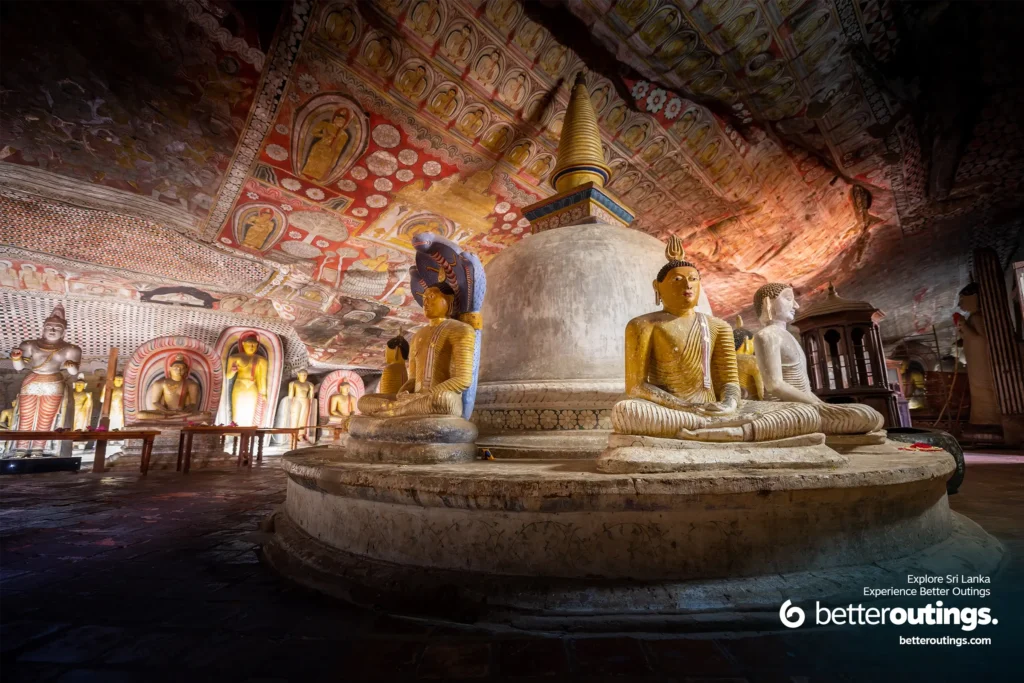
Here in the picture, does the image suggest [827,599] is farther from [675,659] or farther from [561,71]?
[561,71]

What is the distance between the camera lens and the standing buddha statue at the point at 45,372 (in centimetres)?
820

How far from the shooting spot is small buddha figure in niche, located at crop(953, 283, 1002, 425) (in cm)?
901

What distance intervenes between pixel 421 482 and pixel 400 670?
64 centimetres

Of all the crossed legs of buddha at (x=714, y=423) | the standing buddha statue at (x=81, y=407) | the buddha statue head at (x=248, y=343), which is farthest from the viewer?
the buddha statue head at (x=248, y=343)

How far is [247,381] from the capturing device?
9.53 metres

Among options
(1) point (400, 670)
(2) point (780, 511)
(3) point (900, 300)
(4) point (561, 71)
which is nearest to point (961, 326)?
(3) point (900, 300)

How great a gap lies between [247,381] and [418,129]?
6.78 m

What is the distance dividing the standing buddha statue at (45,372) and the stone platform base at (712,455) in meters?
11.2

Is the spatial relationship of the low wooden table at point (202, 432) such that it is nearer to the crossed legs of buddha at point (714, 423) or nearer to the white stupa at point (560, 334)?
the white stupa at point (560, 334)

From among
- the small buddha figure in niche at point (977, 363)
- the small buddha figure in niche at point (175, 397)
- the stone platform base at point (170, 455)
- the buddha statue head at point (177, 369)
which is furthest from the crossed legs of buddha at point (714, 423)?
the small buddha figure in niche at point (977, 363)

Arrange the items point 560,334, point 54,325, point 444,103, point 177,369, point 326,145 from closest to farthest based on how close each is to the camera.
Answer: point 560,334 < point 444,103 < point 326,145 < point 54,325 < point 177,369

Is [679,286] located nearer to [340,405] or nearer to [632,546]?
[632,546]

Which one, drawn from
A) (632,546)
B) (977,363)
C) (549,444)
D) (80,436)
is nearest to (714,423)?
(632,546)

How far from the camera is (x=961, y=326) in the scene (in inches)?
379
